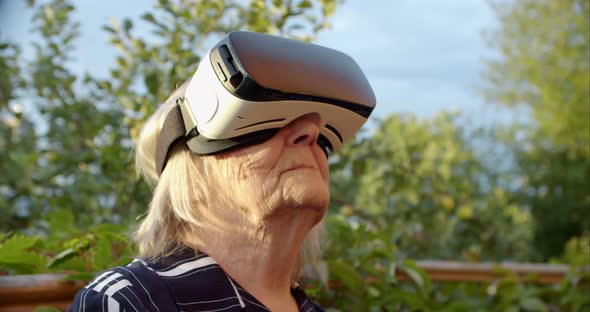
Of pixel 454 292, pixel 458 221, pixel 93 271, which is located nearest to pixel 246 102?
pixel 93 271

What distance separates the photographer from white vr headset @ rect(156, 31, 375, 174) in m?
1.08

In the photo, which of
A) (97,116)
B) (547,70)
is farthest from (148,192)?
(547,70)

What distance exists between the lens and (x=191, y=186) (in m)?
1.19

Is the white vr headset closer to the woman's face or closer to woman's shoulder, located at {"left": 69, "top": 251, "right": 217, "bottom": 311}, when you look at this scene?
the woman's face

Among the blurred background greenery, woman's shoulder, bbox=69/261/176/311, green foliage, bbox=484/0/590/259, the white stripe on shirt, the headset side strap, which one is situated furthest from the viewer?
green foliage, bbox=484/0/590/259

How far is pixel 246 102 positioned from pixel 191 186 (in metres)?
0.21

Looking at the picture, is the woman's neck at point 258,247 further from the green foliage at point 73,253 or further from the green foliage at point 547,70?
the green foliage at point 547,70

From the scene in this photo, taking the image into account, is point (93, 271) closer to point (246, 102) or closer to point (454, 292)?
point (246, 102)

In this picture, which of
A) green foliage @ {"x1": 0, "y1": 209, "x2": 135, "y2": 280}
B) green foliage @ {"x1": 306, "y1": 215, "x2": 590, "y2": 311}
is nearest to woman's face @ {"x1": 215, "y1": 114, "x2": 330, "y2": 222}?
green foliage @ {"x1": 0, "y1": 209, "x2": 135, "y2": 280}

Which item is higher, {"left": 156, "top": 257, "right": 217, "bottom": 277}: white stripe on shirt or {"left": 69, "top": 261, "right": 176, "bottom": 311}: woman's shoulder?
{"left": 156, "top": 257, "right": 217, "bottom": 277}: white stripe on shirt

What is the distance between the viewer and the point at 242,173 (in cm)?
114

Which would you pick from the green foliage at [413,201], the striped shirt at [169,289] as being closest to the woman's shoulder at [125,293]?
the striped shirt at [169,289]

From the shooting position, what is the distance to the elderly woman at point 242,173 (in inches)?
42.4

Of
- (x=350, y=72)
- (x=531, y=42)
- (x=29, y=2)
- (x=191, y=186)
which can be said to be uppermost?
(x=531, y=42)
